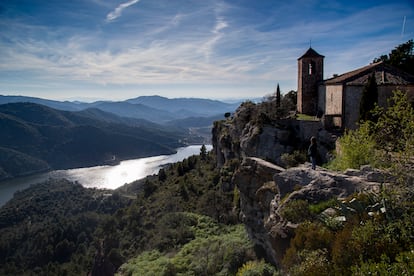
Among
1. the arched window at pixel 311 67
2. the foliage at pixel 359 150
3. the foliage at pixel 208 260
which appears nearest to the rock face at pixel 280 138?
the arched window at pixel 311 67

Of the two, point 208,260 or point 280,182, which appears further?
point 208,260

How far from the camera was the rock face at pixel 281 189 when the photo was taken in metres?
9.52

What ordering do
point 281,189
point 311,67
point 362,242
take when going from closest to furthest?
point 362,242
point 281,189
point 311,67

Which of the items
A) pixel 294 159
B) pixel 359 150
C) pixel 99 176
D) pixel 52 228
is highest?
pixel 359 150

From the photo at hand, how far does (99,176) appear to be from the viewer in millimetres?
166000

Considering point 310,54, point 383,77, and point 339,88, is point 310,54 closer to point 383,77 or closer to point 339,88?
point 339,88

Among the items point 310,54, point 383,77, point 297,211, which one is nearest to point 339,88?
point 383,77

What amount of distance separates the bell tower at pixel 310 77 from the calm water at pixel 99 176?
121591 mm

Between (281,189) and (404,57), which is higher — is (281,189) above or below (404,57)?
below

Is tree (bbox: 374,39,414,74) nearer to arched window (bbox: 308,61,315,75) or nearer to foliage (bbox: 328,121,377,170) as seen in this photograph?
arched window (bbox: 308,61,315,75)

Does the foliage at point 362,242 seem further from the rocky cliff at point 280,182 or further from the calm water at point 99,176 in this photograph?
the calm water at point 99,176

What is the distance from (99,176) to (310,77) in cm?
15464

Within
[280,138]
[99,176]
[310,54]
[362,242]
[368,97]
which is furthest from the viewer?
[99,176]

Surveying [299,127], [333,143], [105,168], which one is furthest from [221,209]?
[105,168]
